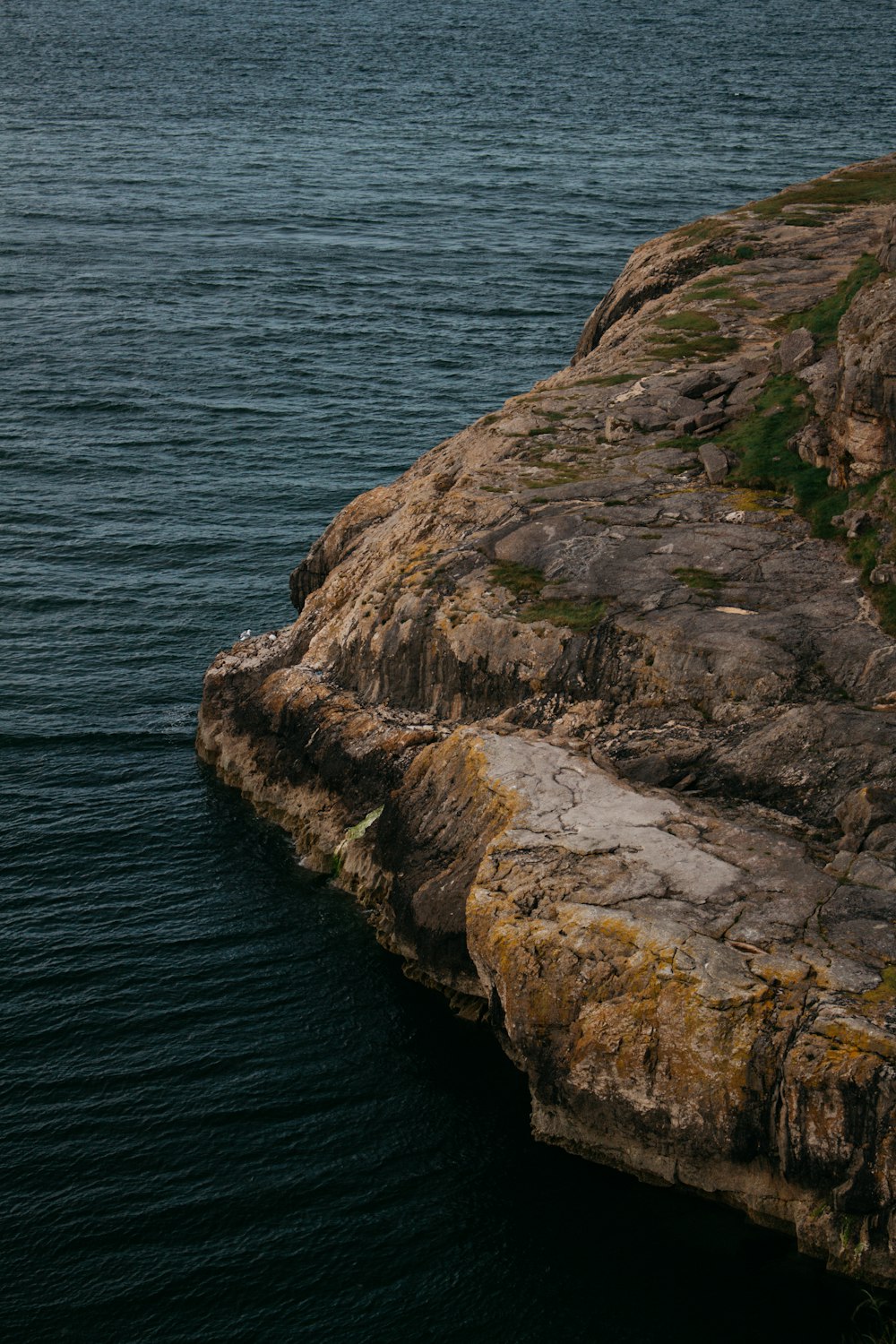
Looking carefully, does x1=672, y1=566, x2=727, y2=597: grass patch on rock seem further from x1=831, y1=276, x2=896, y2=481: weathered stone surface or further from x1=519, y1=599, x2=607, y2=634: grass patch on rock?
x1=831, y1=276, x2=896, y2=481: weathered stone surface

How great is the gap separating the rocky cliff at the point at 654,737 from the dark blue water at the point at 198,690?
1.57 metres

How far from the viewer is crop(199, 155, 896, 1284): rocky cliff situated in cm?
2248

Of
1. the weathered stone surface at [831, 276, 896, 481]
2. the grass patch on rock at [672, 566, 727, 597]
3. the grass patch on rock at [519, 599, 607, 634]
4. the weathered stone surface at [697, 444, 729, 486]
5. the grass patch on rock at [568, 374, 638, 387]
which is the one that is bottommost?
the grass patch on rock at [519, 599, 607, 634]

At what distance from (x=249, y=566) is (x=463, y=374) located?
21171 mm

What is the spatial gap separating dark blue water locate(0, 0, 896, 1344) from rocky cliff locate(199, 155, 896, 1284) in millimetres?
1570

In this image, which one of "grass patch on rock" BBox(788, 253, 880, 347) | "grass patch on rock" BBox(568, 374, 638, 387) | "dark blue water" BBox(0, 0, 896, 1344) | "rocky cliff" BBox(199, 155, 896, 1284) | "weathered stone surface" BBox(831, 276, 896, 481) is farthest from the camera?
"grass patch on rock" BBox(568, 374, 638, 387)

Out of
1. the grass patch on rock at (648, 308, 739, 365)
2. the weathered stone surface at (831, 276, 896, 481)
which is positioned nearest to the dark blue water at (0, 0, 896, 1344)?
the grass patch on rock at (648, 308, 739, 365)

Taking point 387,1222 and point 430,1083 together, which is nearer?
point 387,1222

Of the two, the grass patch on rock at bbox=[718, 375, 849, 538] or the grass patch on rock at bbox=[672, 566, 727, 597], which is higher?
the grass patch on rock at bbox=[718, 375, 849, 538]

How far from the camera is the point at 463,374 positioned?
64.7 meters

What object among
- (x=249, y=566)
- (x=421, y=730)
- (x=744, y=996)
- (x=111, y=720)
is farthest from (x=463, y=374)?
(x=744, y=996)

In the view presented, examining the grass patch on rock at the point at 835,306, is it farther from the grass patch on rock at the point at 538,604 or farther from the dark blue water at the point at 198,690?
the dark blue water at the point at 198,690

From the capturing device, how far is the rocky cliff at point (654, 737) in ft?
73.8

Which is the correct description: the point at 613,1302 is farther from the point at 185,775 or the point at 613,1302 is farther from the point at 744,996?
the point at 185,775
